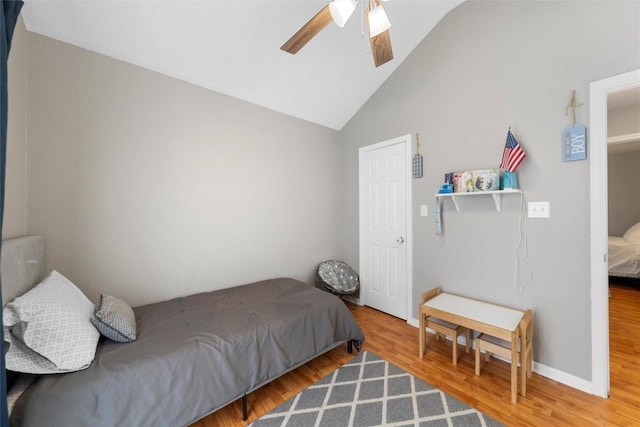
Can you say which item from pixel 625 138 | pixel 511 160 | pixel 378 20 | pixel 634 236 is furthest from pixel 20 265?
pixel 634 236

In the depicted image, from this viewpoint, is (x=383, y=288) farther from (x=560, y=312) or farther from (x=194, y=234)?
(x=194, y=234)

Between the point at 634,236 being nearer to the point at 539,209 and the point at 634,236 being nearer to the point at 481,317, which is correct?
the point at 539,209

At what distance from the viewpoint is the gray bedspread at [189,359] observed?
113cm

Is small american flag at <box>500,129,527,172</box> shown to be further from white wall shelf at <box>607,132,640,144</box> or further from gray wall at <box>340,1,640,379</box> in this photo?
white wall shelf at <box>607,132,640,144</box>

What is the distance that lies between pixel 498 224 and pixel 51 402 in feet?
9.89

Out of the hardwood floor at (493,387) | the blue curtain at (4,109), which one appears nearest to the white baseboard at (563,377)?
the hardwood floor at (493,387)

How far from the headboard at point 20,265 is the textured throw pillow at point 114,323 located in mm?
373

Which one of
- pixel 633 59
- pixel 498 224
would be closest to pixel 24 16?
pixel 498 224

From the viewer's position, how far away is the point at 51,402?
1086 millimetres

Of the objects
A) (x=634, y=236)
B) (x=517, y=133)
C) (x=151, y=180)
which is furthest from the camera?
(x=634, y=236)

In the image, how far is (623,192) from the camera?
4.64 metres

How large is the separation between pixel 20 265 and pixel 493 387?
310cm

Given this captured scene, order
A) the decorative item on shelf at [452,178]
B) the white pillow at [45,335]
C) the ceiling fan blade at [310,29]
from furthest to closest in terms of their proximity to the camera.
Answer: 1. the decorative item on shelf at [452,178]
2. the ceiling fan blade at [310,29]
3. the white pillow at [45,335]

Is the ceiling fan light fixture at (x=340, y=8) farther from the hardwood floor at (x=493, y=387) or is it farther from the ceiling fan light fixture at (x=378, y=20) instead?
the hardwood floor at (x=493, y=387)
